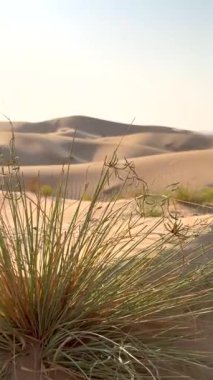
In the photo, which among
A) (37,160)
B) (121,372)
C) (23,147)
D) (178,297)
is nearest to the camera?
(121,372)

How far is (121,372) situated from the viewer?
4.20 m

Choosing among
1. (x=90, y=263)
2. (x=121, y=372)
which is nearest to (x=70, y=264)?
(x=90, y=263)

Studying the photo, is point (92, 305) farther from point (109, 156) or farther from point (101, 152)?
point (101, 152)

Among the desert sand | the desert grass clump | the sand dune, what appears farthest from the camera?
the sand dune

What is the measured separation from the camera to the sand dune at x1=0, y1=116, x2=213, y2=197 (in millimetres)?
37825

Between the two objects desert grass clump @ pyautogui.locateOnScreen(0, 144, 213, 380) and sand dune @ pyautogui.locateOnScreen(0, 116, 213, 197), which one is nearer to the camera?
desert grass clump @ pyautogui.locateOnScreen(0, 144, 213, 380)

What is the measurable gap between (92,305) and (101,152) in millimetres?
78179

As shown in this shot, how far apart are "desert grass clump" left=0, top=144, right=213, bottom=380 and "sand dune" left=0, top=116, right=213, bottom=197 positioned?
62 centimetres

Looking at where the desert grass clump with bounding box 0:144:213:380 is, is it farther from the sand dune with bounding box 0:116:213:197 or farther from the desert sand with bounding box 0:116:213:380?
the sand dune with bounding box 0:116:213:197

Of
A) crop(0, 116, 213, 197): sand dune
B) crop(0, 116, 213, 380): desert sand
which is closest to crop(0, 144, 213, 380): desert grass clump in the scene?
crop(0, 116, 213, 380): desert sand

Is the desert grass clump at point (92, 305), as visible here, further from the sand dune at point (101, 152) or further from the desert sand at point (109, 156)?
the sand dune at point (101, 152)

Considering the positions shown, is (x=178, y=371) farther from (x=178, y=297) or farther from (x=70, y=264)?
(x=70, y=264)

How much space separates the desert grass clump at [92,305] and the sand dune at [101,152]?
625mm

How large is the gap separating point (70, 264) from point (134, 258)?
1.65ft
